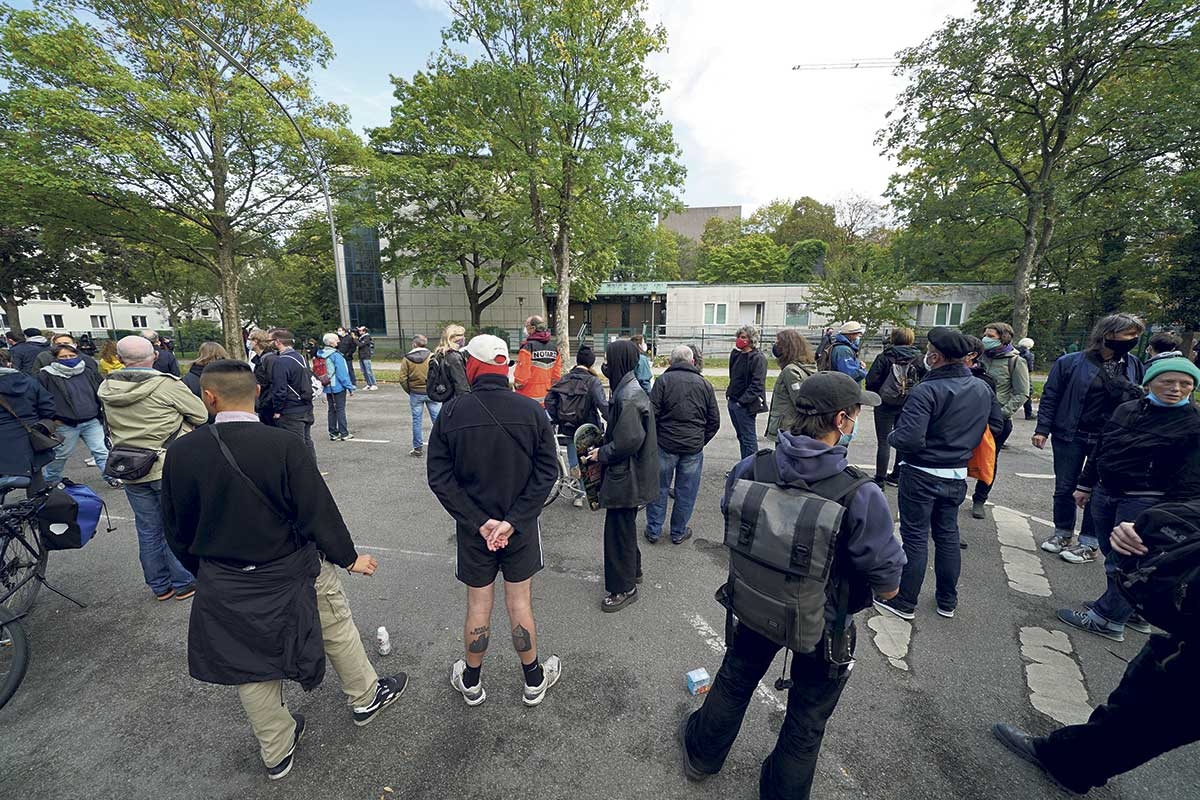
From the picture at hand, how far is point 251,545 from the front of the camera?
7.00 ft

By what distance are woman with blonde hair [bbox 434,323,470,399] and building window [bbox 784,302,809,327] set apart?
82.4ft

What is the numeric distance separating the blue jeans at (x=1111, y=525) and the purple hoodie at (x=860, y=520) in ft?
8.13

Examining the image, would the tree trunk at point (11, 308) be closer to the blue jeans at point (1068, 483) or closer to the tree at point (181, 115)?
the tree at point (181, 115)

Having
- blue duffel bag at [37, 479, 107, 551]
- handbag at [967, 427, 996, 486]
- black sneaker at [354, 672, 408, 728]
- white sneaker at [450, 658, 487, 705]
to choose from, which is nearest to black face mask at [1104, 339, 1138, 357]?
handbag at [967, 427, 996, 486]

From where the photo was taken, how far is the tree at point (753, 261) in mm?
42438

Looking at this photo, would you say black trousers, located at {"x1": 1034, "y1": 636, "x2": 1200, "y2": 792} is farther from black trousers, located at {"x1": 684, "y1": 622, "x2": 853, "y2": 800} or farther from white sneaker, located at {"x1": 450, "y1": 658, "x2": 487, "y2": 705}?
white sneaker, located at {"x1": 450, "y1": 658, "x2": 487, "y2": 705}

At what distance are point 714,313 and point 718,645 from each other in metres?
27.2

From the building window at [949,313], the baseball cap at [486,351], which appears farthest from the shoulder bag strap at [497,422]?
the building window at [949,313]

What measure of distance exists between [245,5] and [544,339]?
821 inches

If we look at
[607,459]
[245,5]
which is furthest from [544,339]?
[245,5]

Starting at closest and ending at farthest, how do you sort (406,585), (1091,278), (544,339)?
(406,585)
(544,339)
(1091,278)

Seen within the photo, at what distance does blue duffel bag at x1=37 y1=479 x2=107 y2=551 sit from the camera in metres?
3.47

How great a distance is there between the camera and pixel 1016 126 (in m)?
18.0

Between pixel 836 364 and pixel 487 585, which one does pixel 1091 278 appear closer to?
pixel 836 364
